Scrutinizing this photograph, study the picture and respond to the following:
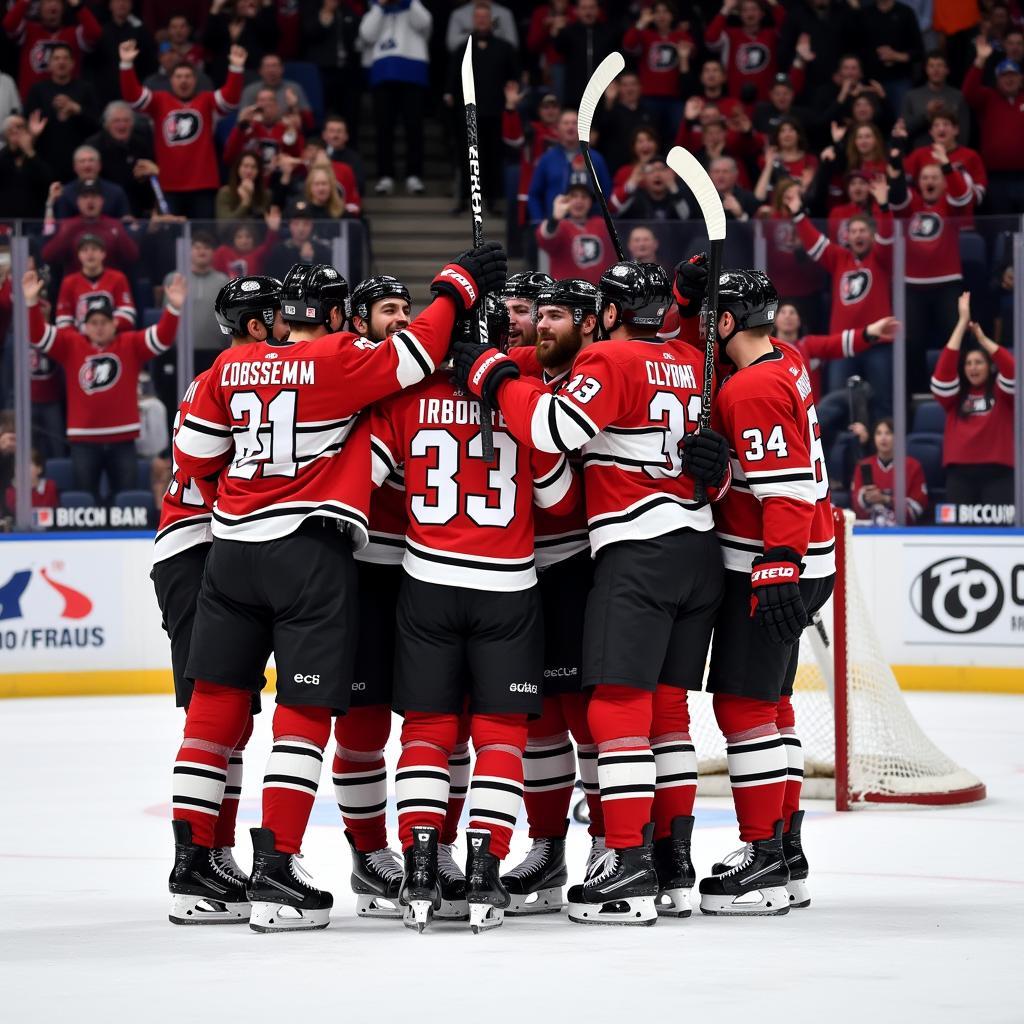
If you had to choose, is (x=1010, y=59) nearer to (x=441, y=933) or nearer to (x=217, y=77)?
(x=217, y=77)

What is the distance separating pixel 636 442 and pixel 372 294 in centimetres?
76

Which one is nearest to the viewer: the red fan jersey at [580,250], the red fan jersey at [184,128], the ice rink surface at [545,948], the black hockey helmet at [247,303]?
the ice rink surface at [545,948]

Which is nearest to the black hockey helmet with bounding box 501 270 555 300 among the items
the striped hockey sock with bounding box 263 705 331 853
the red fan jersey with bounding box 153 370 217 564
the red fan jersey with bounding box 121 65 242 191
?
the red fan jersey with bounding box 153 370 217 564

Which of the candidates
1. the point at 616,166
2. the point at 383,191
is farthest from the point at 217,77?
the point at 616,166

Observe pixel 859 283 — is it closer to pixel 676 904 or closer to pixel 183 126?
pixel 183 126

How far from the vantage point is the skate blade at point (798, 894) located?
448cm

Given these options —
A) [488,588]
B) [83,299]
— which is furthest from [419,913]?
[83,299]

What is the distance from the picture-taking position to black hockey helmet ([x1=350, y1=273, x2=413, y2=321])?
453cm

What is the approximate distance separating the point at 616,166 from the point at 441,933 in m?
7.60

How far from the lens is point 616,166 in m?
11.1

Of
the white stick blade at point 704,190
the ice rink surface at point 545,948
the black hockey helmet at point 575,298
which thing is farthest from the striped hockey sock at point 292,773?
the white stick blade at point 704,190

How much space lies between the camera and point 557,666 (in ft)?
14.6

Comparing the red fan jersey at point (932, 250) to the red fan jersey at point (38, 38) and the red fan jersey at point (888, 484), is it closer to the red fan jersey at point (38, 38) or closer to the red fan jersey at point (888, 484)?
the red fan jersey at point (888, 484)

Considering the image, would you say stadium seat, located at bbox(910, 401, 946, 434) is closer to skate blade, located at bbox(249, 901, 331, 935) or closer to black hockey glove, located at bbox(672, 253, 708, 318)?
black hockey glove, located at bbox(672, 253, 708, 318)
